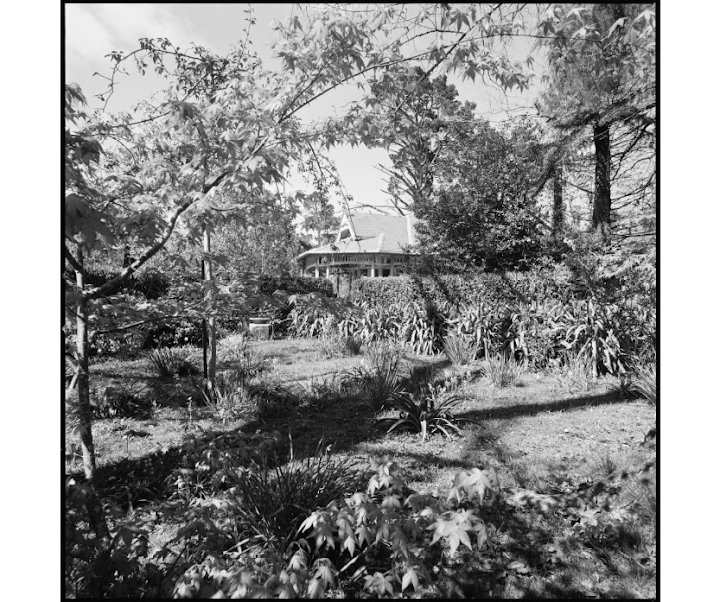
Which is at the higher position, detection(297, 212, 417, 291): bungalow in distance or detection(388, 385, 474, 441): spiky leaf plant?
detection(297, 212, 417, 291): bungalow in distance


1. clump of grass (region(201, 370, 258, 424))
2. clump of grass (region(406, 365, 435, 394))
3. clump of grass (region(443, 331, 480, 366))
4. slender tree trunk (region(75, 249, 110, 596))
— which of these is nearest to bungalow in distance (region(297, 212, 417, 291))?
clump of grass (region(443, 331, 480, 366))

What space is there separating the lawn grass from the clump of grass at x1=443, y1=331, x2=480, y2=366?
0.19 metres

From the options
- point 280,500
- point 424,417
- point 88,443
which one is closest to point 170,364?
point 424,417

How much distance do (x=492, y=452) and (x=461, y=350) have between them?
12.2ft

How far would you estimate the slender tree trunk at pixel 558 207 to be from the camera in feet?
34.7

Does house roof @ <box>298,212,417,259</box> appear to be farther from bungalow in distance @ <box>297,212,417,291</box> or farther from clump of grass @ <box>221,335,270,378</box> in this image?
clump of grass @ <box>221,335,270,378</box>

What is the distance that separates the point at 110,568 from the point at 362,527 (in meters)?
1.16

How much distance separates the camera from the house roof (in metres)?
25.8

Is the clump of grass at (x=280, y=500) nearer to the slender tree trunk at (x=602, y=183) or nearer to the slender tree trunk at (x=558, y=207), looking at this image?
the slender tree trunk at (x=602, y=183)

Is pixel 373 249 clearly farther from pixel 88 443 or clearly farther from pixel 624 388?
pixel 88 443

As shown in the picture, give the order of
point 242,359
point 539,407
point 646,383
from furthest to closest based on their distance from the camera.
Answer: point 242,359
point 539,407
point 646,383

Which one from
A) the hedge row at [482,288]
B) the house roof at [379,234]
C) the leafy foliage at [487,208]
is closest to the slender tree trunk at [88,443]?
the hedge row at [482,288]

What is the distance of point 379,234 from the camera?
90.0ft
